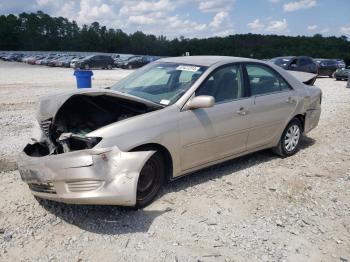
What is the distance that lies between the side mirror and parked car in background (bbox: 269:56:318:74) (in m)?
17.4

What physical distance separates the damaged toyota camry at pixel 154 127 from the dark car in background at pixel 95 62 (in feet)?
111

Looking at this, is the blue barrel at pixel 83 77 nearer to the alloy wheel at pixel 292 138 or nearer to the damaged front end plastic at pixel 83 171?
the alloy wheel at pixel 292 138

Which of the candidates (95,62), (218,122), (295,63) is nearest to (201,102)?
(218,122)

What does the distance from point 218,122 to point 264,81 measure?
4.32 feet

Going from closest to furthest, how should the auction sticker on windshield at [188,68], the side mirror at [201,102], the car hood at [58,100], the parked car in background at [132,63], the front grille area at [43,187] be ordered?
1. the front grille area at [43,187]
2. the car hood at [58,100]
3. the side mirror at [201,102]
4. the auction sticker on windshield at [188,68]
5. the parked car in background at [132,63]

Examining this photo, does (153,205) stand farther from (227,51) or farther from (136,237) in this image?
(227,51)

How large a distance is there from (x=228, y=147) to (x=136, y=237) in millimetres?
1914

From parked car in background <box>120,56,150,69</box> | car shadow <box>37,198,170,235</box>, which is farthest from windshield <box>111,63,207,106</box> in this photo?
parked car in background <box>120,56,150,69</box>

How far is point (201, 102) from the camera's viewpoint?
13.8 feet

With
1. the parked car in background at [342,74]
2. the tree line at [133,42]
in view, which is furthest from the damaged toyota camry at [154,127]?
the tree line at [133,42]

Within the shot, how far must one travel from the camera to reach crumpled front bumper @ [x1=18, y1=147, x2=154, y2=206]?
3.43m

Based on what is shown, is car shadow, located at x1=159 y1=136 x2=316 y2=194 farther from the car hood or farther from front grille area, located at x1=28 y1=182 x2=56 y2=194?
front grille area, located at x1=28 y1=182 x2=56 y2=194

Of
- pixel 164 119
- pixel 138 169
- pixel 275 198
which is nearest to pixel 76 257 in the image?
pixel 138 169

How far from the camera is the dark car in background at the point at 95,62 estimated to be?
3756cm
